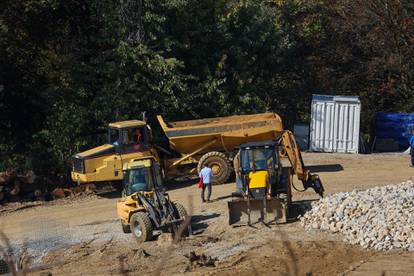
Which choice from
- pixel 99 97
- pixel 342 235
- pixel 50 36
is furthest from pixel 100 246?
pixel 50 36

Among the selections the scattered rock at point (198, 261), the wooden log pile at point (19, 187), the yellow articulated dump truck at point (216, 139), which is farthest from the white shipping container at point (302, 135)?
the scattered rock at point (198, 261)

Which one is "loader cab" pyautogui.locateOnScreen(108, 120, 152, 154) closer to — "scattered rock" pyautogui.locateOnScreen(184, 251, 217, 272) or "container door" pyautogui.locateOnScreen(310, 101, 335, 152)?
"scattered rock" pyautogui.locateOnScreen(184, 251, 217, 272)

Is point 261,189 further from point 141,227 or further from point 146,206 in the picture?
point 141,227

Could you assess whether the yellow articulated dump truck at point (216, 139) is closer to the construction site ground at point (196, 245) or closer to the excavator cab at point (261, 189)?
the construction site ground at point (196, 245)

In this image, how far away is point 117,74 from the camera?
28.3 m

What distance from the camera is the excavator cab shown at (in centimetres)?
1870

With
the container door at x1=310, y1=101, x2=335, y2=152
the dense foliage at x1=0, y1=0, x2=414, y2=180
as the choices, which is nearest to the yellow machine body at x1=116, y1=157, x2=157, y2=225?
the dense foliage at x1=0, y1=0, x2=414, y2=180

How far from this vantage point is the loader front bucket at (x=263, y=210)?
18.6m

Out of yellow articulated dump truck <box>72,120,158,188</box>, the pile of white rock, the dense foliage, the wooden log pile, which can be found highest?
the dense foliage

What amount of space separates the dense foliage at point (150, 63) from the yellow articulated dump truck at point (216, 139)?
3473 mm

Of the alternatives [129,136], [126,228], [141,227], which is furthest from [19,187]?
[141,227]

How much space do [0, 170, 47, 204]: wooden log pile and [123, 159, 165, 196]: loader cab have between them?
8263mm

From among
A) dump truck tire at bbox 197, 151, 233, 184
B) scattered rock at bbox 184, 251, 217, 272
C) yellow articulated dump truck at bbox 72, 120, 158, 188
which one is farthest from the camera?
dump truck tire at bbox 197, 151, 233, 184

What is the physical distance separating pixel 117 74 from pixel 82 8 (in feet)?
13.6
